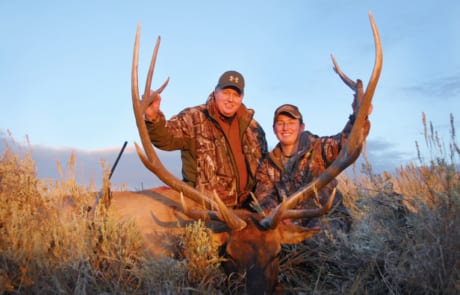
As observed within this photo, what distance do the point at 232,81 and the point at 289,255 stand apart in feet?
8.88

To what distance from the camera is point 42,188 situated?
437 cm

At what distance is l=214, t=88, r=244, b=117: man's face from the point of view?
581 centimetres

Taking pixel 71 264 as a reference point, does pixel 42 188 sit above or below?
above

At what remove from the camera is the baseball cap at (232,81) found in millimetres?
5805

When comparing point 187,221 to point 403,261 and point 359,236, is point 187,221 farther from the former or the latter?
point 403,261

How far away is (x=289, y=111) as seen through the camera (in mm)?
5316

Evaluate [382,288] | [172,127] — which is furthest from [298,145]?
[382,288]

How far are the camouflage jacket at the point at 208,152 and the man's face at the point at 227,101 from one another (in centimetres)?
11

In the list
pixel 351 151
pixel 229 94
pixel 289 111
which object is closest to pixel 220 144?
pixel 229 94

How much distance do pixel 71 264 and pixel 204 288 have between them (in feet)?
3.44

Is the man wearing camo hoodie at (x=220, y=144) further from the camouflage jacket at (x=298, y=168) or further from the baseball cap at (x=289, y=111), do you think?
the baseball cap at (x=289, y=111)

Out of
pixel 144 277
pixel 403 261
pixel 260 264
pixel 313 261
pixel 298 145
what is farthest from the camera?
pixel 298 145

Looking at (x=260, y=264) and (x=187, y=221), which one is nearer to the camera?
(x=260, y=264)

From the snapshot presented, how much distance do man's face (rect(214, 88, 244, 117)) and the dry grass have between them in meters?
2.28
